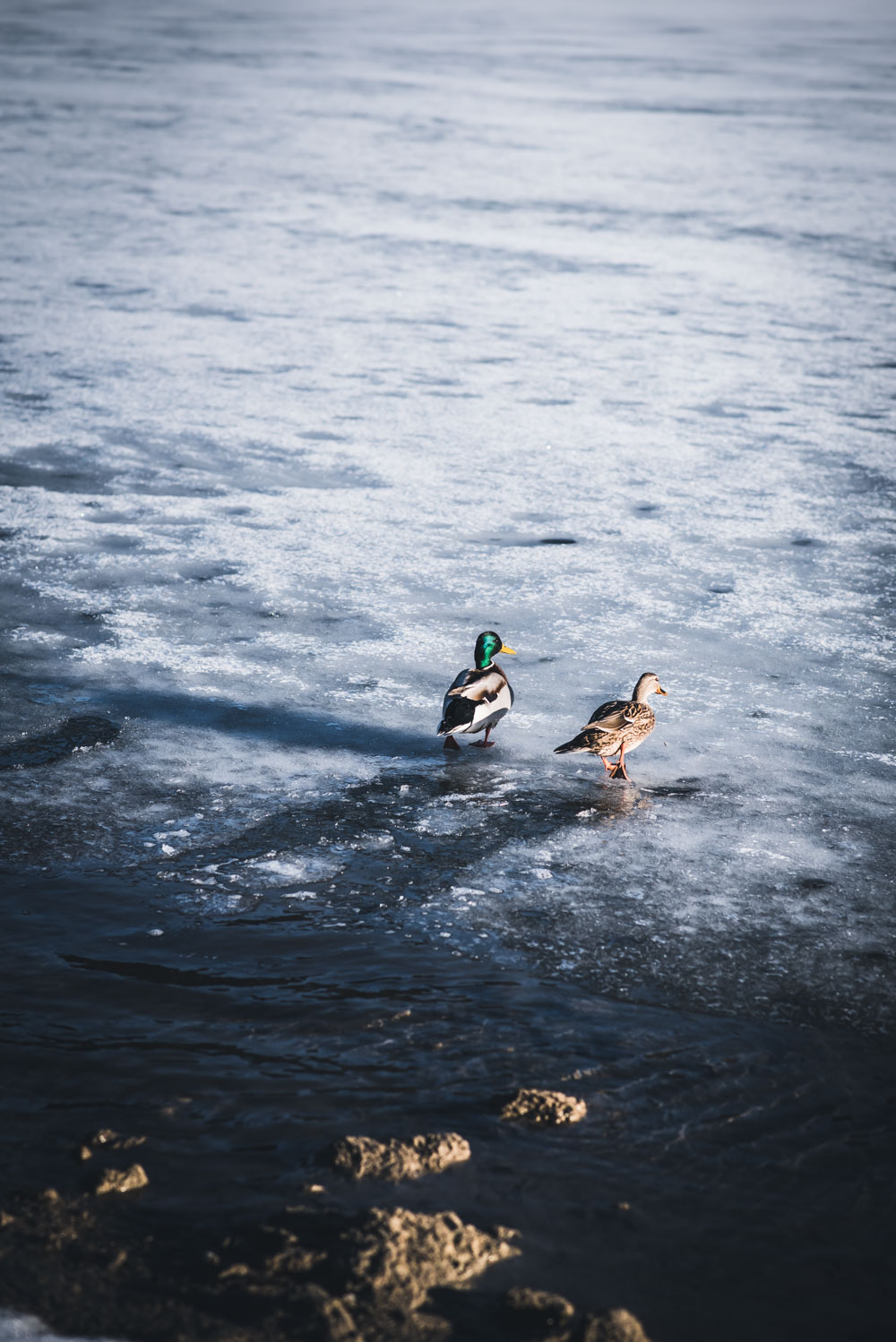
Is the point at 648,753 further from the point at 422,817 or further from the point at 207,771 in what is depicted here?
the point at 207,771

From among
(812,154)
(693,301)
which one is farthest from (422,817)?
(812,154)

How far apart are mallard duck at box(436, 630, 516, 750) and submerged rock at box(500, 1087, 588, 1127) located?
1633 mm

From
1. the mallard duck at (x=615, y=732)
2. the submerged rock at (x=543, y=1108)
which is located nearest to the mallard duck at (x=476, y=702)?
the mallard duck at (x=615, y=732)

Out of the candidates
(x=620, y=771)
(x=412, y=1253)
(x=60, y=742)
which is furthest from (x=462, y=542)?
(x=412, y=1253)

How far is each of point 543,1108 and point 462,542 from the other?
12.8ft

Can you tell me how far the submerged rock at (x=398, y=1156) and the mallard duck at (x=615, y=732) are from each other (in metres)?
1.70

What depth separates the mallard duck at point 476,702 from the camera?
4156 mm

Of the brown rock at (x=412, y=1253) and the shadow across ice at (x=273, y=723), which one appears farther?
the shadow across ice at (x=273, y=723)

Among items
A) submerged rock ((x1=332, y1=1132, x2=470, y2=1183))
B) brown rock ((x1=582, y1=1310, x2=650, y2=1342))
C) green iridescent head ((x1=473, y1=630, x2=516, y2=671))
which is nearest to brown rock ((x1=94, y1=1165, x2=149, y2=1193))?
submerged rock ((x1=332, y1=1132, x2=470, y2=1183))

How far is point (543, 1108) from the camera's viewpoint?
8.74ft

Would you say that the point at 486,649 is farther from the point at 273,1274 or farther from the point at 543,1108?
the point at 273,1274

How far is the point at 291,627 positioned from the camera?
17.2 feet

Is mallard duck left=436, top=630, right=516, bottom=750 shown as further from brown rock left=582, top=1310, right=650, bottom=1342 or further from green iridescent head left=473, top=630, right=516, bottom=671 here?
brown rock left=582, top=1310, right=650, bottom=1342

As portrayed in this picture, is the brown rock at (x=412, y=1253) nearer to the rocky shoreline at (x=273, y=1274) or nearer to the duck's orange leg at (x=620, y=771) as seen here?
the rocky shoreline at (x=273, y=1274)
